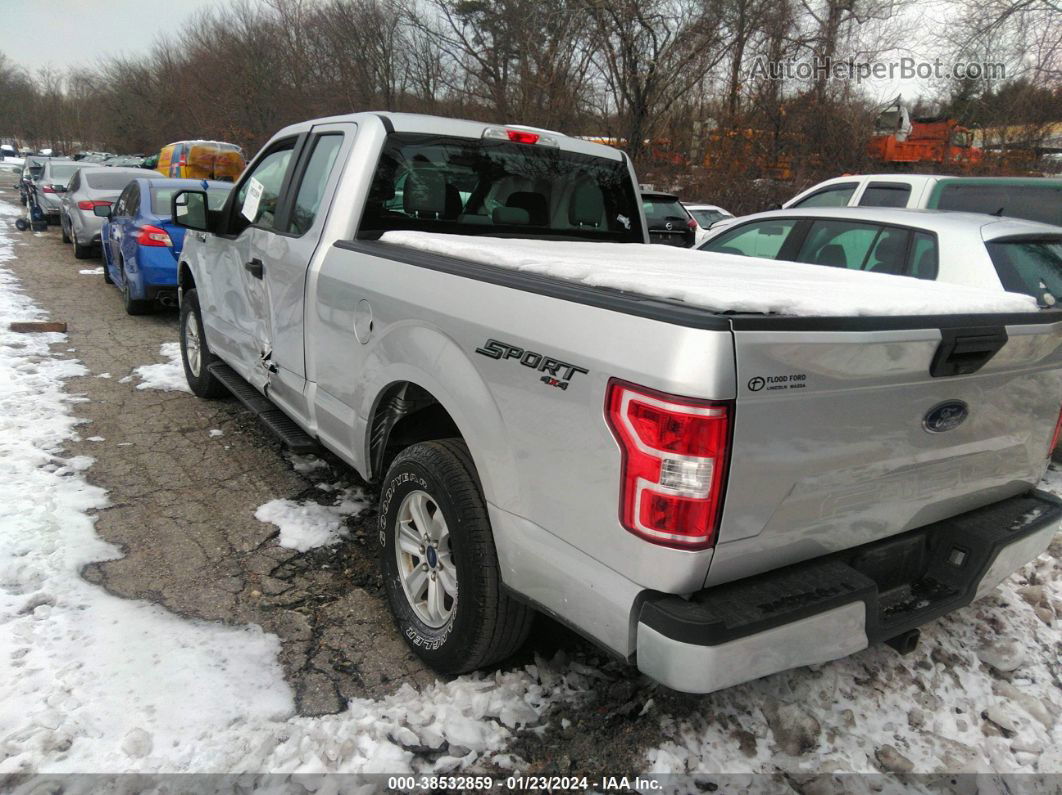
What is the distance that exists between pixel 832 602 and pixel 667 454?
0.65 metres

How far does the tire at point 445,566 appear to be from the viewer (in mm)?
2410

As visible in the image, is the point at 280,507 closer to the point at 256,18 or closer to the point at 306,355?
the point at 306,355

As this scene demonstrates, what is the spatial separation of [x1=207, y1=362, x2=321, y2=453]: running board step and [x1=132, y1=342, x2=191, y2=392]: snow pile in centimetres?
106

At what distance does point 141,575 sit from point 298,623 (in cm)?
84

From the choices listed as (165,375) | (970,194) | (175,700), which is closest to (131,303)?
(165,375)

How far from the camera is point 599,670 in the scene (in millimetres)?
2822

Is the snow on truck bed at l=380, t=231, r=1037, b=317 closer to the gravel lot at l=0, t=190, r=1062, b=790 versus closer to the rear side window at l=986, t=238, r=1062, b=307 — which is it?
the gravel lot at l=0, t=190, r=1062, b=790

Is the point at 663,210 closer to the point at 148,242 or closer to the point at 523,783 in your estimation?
the point at 148,242

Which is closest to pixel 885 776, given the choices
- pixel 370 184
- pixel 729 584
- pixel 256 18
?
pixel 729 584

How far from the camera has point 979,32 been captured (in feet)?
52.4

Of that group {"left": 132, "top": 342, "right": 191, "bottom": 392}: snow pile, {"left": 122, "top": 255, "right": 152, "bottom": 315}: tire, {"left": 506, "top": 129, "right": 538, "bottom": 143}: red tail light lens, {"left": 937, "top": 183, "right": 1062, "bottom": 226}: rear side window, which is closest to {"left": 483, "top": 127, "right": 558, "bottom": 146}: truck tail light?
{"left": 506, "top": 129, "right": 538, "bottom": 143}: red tail light lens

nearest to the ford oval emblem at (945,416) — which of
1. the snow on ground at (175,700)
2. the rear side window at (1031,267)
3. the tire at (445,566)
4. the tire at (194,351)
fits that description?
the tire at (445,566)

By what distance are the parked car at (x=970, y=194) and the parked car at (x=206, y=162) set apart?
59.7 ft

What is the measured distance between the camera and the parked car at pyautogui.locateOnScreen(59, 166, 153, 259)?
12.7 meters
